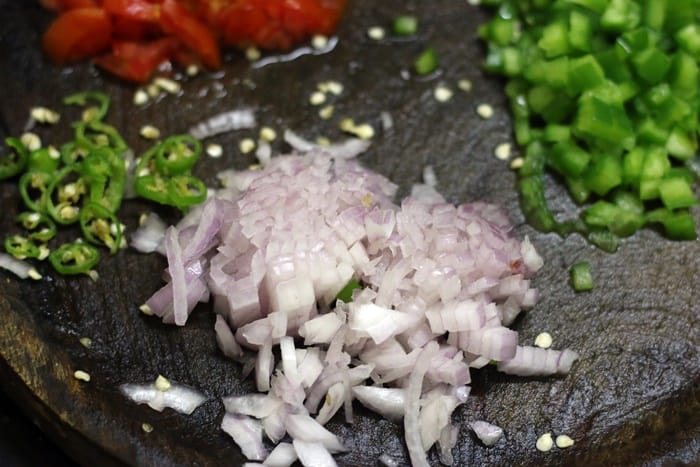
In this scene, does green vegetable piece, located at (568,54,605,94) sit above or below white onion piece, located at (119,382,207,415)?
above

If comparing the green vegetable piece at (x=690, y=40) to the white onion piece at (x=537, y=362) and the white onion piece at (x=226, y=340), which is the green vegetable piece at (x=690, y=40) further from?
the white onion piece at (x=226, y=340)

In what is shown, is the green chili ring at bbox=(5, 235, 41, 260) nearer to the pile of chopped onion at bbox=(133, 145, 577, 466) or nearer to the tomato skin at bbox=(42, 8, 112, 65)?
the pile of chopped onion at bbox=(133, 145, 577, 466)

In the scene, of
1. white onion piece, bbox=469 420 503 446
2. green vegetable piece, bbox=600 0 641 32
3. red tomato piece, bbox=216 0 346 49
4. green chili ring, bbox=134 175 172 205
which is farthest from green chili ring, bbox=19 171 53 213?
green vegetable piece, bbox=600 0 641 32

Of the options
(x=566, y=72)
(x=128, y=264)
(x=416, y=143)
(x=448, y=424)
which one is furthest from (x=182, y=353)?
(x=566, y=72)

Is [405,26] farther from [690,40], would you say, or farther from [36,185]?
[36,185]

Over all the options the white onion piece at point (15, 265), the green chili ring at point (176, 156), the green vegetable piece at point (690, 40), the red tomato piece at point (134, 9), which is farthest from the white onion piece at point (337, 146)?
the green vegetable piece at point (690, 40)

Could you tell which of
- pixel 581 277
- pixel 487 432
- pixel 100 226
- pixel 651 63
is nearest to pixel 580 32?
pixel 651 63
